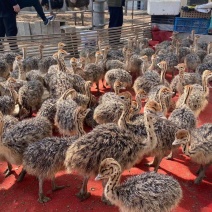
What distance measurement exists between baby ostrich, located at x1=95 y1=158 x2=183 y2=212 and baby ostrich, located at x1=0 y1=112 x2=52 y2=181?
1.41 m

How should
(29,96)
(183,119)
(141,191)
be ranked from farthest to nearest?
1. (29,96)
2. (183,119)
3. (141,191)

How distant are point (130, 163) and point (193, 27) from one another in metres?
8.75

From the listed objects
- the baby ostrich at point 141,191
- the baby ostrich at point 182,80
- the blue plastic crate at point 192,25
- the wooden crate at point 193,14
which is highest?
the wooden crate at point 193,14

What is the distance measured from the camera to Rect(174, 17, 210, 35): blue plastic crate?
10.8m

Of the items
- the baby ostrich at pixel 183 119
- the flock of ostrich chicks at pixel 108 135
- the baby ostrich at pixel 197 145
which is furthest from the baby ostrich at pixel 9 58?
the baby ostrich at pixel 197 145

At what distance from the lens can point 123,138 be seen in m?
3.81

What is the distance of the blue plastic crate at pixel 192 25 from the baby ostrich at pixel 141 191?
352 inches

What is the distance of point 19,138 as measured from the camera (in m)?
4.14

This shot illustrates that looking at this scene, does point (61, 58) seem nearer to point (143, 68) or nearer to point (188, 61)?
point (143, 68)

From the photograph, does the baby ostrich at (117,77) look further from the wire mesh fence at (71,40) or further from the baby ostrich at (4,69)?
the wire mesh fence at (71,40)

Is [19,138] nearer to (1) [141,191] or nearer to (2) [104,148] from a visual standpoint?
(2) [104,148]

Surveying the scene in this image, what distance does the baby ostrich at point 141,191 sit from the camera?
3172 mm

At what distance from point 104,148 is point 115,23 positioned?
30.8 feet

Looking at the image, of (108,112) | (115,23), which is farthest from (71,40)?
(108,112)
